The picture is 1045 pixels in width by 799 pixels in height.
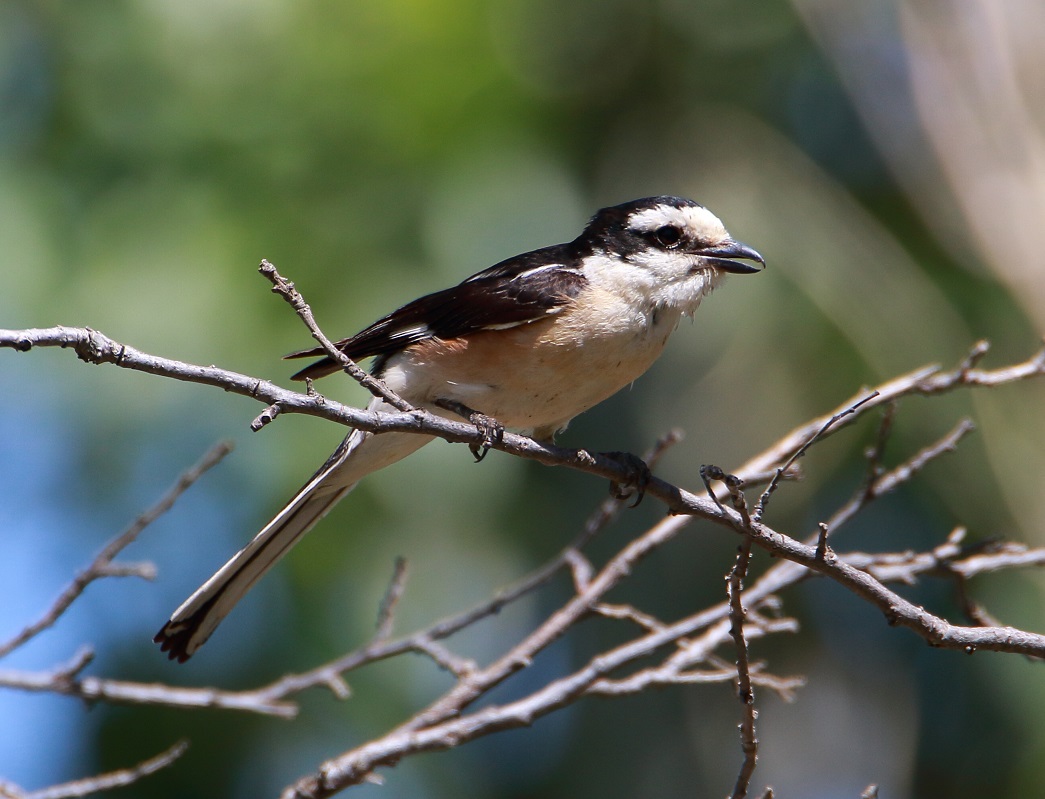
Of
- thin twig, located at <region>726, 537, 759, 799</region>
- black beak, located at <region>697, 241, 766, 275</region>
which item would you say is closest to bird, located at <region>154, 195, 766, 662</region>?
black beak, located at <region>697, 241, 766, 275</region>

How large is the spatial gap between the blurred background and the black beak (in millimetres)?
2021

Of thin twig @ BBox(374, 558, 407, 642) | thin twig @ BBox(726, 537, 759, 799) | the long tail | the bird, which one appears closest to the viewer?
thin twig @ BBox(726, 537, 759, 799)

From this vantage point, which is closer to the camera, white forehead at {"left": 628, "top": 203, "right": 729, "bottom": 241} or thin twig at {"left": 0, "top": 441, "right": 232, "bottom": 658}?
thin twig at {"left": 0, "top": 441, "right": 232, "bottom": 658}

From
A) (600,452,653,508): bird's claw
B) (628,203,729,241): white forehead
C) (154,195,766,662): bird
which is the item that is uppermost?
(628,203,729,241): white forehead

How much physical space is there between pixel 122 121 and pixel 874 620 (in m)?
6.45

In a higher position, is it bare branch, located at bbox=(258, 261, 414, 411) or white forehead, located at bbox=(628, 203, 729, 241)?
white forehead, located at bbox=(628, 203, 729, 241)

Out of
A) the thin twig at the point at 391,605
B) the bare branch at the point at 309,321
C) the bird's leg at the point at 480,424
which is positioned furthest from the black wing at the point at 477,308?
the bare branch at the point at 309,321

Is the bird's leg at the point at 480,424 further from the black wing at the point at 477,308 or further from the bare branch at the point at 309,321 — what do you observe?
the bare branch at the point at 309,321

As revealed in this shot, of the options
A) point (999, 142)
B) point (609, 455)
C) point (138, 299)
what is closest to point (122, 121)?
point (138, 299)

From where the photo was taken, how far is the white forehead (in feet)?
15.5

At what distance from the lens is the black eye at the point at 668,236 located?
472 cm

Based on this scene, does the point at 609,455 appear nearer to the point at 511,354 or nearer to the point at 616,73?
the point at 511,354

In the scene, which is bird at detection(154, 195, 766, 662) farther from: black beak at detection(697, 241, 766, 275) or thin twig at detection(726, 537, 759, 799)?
thin twig at detection(726, 537, 759, 799)

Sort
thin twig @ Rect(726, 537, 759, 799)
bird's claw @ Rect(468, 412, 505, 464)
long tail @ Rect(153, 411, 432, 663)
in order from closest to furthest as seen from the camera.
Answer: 1. thin twig @ Rect(726, 537, 759, 799)
2. bird's claw @ Rect(468, 412, 505, 464)
3. long tail @ Rect(153, 411, 432, 663)
